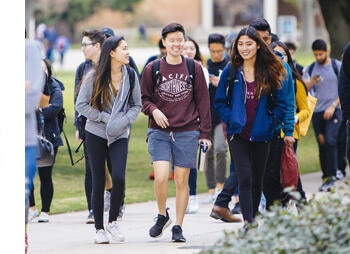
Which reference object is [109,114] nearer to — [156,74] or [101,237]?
[156,74]

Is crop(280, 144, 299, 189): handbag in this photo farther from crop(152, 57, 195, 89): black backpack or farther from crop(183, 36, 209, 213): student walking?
crop(183, 36, 209, 213): student walking

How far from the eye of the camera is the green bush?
705 centimetres

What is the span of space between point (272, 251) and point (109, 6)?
94.7 m

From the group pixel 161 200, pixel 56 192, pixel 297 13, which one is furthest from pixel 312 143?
pixel 297 13

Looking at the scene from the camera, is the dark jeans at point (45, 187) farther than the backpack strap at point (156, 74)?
Yes

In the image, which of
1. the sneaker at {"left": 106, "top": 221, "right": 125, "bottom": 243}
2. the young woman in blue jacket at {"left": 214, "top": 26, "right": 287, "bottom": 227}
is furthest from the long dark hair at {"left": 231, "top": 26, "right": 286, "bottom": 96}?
the sneaker at {"left": 106, "top": 221, "right": 125, "bottom": 243}

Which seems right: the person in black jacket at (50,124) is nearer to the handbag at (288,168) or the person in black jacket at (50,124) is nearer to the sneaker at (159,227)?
the sneaker at (159,227)

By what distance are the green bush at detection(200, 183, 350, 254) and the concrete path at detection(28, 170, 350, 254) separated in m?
2.38

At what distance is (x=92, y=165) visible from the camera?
10.6 metres

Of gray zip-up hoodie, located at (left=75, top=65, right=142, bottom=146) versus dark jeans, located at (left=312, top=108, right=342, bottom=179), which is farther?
dark jeans, located at (left=312, top=108, right=342, bottom=179)

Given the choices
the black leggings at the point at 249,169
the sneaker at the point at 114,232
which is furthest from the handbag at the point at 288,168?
the sneaker at the point at 114,232

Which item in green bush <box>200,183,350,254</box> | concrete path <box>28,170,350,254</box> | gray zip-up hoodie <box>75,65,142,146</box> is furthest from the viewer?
gray zip-up hoodie <box>75,65,142,146</box>

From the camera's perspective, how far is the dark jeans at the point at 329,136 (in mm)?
15961

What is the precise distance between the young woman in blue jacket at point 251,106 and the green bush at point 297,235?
8.19 feet
